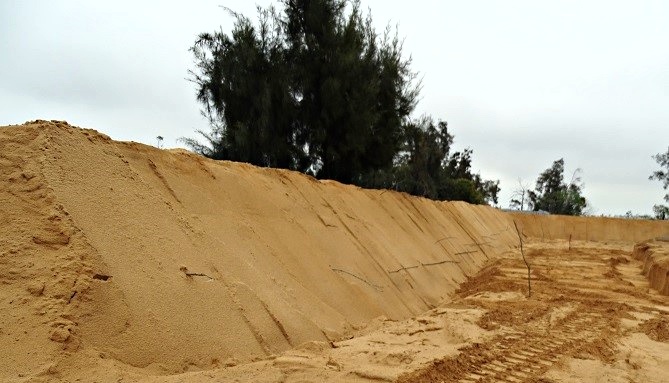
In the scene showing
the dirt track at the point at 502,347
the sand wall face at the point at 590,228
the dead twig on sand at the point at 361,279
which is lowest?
the dirt track at the point at 502,347

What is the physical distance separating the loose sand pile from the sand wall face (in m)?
23.7

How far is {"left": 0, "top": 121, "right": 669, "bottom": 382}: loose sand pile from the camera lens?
2.92 m

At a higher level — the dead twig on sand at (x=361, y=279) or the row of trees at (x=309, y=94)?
the row of trees at (x=309, y=94)

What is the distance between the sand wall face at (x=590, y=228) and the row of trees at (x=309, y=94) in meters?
14.6

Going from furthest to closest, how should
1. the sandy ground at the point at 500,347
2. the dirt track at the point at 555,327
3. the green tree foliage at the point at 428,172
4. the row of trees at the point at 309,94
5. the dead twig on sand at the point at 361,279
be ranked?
the green tree foliage at the point at 428,172
the row of trees at the point at 309,94
the dead twig on sand at the point at 361,279
the dirt track at the point at 555,327
the sandy ground at the point at 500,347

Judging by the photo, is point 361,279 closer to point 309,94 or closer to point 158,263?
point 158,263

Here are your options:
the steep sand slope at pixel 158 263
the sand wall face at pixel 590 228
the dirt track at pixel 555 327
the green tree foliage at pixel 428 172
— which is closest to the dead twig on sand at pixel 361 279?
the steep sand slope at pixel 158 263

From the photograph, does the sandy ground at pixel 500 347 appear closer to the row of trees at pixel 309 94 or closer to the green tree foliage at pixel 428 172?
the row of trees at pixel 309 94

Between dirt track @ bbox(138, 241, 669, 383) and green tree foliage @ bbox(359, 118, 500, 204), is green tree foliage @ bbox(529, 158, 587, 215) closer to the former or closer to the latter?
green tree foliage @ bbox(359, 118, 500, 204)

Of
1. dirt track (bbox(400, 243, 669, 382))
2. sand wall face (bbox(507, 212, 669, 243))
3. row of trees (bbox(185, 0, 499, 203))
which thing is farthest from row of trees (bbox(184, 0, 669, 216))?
sand wall face (bbox(507, 212, 669, 243))

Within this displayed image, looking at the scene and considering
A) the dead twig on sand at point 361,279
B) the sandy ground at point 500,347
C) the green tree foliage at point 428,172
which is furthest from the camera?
the green tree foliage at point 428,172

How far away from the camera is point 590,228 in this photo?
29.0 meters


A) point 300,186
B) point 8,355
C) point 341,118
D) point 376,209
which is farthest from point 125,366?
point 341,118

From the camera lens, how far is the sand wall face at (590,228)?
2833cm
